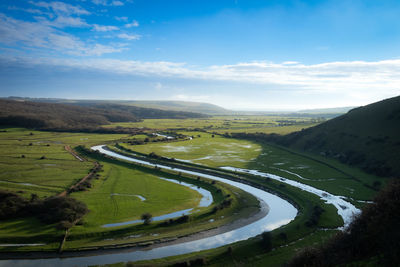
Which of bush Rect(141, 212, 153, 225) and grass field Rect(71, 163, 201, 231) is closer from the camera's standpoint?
bush Rect(141, 212, 153, 225)

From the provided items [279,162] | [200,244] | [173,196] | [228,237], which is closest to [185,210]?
[173,196]

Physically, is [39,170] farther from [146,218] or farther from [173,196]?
[146,218]

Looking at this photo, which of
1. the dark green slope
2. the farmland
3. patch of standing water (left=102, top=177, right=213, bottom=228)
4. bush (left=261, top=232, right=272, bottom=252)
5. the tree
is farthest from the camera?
the dark green slope

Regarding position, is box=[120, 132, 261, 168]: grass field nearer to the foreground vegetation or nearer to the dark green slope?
the foreground vegetation

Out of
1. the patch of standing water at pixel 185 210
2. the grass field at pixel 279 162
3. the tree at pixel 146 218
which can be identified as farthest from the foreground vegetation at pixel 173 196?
the patch of standing water at pixel 185 210

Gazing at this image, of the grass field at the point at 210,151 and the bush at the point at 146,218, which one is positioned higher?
the grass field at the point at 210,151

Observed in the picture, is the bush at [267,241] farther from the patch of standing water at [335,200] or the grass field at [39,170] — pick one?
the grass field at [39,170]

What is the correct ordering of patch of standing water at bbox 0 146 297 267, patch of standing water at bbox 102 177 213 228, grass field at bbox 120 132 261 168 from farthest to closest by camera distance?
grass field at bbox 120 132 261 168 < patch of standing water at bbox 102 177 213 228 < patch of standing water at bbox 0 146 297 267

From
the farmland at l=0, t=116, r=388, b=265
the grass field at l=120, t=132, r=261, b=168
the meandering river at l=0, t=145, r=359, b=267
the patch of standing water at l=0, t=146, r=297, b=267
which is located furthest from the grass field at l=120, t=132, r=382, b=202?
the patch of standing water at l=0, t=146, r=297, b=267

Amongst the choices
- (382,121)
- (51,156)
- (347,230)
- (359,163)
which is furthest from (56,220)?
(382,121)
